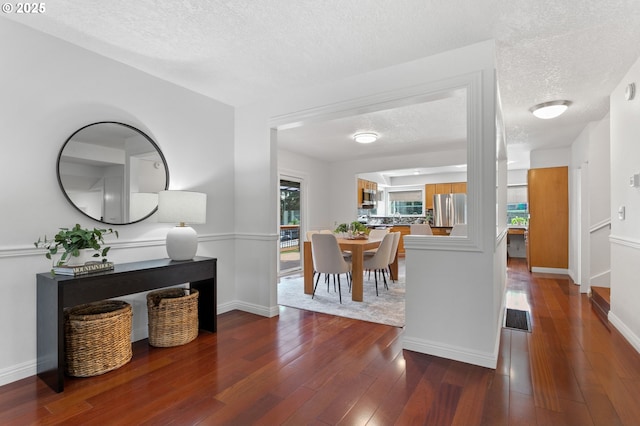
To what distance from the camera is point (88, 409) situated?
183 centimetres

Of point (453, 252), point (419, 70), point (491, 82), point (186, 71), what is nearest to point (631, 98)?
point (491, 82)

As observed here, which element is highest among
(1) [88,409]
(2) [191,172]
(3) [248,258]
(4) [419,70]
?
(4) [419,70]

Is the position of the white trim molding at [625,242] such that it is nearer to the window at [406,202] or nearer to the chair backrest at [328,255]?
the chair backrest at [328,255]

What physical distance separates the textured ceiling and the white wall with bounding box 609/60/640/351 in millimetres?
358

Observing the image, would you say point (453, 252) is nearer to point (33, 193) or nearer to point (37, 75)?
point (33, 193)

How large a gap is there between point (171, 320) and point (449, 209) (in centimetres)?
719

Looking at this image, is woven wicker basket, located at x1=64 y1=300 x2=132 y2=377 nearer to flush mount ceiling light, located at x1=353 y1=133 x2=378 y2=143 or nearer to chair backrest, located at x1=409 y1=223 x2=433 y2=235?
flush mount ceiling light, located at x1=353 y1=133 x2=378 y2=143

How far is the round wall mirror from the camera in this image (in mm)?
2490

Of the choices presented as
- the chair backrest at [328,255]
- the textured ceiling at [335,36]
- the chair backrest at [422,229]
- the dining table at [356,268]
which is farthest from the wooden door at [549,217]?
the chair backrest at [328,255]

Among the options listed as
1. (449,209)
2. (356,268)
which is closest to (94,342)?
(356,268)

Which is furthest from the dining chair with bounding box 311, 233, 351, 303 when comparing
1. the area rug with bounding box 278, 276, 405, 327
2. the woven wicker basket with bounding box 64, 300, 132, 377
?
the woven wicker basket with bounding box 64, 300, 132, 377

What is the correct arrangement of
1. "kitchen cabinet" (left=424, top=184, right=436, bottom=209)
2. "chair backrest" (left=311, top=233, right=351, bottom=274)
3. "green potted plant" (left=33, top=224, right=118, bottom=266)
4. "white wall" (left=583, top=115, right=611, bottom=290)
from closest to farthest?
1. "green potted plant" (left=33, top=224, right=118, bottom=266)
2. "chair backrest" (left=311, top=233, right=351, bottom=274)
3. "white wall" (left=583, top=115, right=611, bottom=290)
4. "kitchen cabinet" (left=424, top=184, right=436, bottom=209)

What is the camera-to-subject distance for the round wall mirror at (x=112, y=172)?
2.49 meters

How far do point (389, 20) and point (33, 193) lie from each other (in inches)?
108
